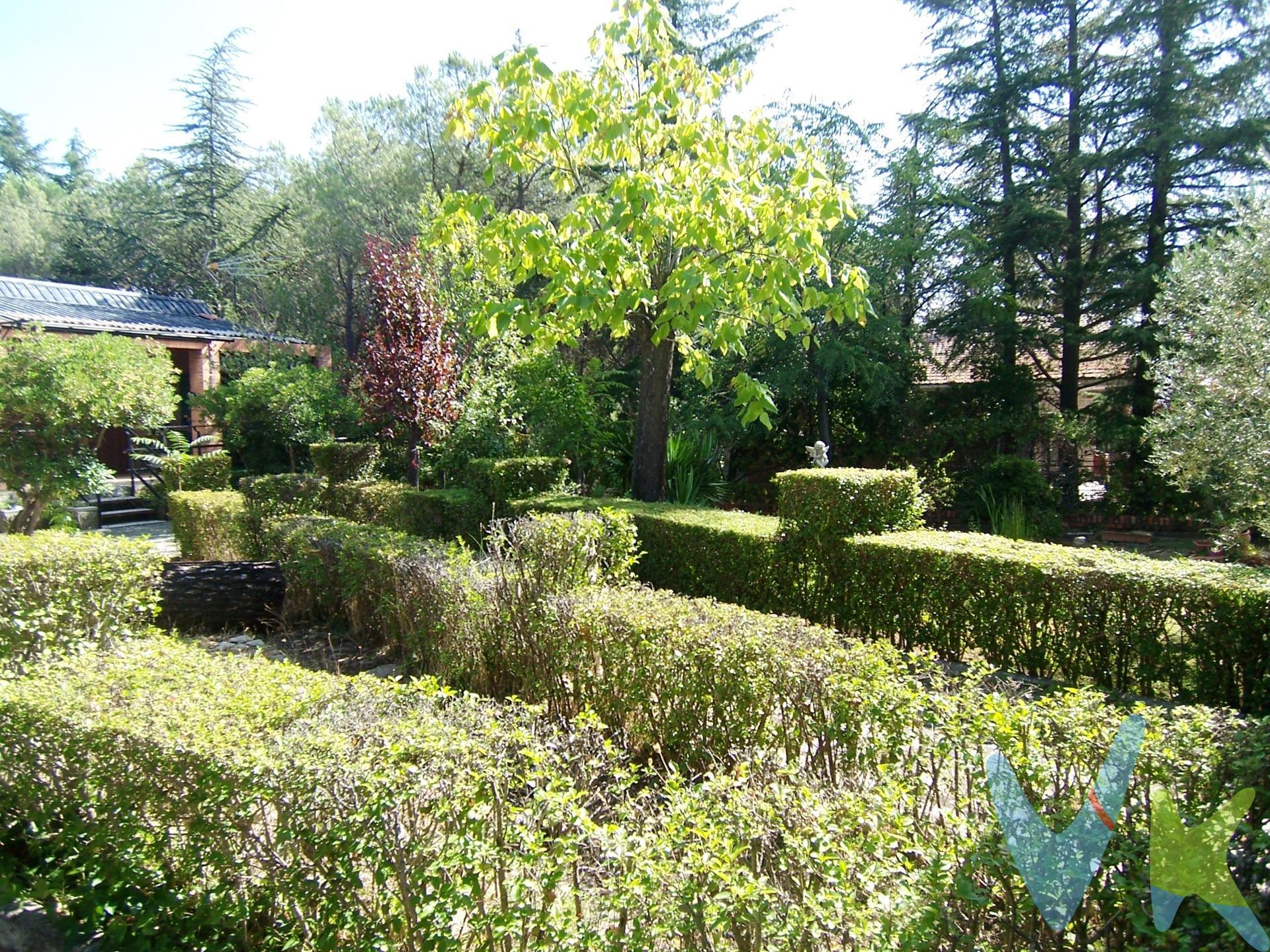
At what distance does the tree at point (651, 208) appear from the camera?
234 inches

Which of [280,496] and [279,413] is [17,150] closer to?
[279,413]

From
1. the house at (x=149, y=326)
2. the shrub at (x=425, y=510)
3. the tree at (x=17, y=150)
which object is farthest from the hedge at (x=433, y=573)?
the tree at (x=17, y=150)

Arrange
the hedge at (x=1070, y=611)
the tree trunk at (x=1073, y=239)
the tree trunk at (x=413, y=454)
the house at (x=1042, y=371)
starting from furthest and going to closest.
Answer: the tree trunk at (x=1073, y=239), the house at (x=1042, y=371), the tree trunk at (x=413, y=454), the hedge at (x=1070, y=611)

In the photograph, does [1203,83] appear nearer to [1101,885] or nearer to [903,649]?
[903,649]

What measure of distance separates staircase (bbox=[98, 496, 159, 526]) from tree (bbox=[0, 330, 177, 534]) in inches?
217

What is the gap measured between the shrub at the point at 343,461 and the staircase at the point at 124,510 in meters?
5.41

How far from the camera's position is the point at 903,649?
619 cm

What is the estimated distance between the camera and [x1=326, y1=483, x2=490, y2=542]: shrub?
8.86 meters

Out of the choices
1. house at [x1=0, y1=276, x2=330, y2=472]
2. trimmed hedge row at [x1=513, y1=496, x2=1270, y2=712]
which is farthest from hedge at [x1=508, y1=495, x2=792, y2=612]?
house at [x1=0, y1=276, x2=330, y2=472]

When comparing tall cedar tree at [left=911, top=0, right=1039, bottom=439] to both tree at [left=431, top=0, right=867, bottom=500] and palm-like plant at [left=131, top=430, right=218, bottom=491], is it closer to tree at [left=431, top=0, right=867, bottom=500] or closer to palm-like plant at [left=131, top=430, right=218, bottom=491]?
tree at [left=431, top=0, right=867, bottom=500]

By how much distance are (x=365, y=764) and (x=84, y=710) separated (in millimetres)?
1394

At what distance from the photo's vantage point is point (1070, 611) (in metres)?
5.32

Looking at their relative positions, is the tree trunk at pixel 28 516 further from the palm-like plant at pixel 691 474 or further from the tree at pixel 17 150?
the tree at pixel 17 150

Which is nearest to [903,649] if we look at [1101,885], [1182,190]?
[1101,885]
